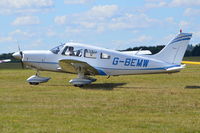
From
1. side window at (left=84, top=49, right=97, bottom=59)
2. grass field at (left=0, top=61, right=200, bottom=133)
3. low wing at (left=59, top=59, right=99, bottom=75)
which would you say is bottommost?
grass field at (left=0, top=61, right=200, bottom=133)

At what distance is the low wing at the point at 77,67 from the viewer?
1668 centimetres

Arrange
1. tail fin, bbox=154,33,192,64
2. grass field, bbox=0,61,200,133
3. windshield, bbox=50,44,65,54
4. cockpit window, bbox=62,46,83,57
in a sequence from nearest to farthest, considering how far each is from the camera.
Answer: grass field, bbox=0,61,200,133 → tail fin, bbox=154,33,192,64 → cockpit window, bbox=62,46,83,57 → windshield, bbox=50,44,65,54

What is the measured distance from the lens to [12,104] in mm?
11336

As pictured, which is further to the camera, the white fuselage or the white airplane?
the white fuselage

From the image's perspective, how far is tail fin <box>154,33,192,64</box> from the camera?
1584cm

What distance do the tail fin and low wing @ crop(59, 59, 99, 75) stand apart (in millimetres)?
3142

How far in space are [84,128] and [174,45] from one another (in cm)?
909

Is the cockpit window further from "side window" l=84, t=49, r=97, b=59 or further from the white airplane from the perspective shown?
"side window" l=84, t=49, r=97, b=59

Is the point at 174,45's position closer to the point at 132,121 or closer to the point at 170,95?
the point at 170,95

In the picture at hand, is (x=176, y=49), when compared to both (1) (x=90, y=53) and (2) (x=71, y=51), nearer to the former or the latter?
(1) (x=90, y=53)

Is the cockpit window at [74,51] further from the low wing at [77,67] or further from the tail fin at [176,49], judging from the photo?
the tail fin at [176,49]

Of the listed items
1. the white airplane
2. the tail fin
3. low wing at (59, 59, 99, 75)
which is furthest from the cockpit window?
the tail fin

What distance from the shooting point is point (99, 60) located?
17422 mm

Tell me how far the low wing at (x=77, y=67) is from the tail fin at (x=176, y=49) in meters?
3.14
